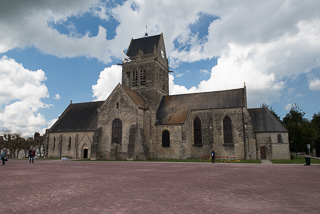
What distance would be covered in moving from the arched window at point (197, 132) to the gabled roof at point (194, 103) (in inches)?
73.1

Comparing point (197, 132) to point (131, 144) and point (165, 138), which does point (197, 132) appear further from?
point (131, 144)

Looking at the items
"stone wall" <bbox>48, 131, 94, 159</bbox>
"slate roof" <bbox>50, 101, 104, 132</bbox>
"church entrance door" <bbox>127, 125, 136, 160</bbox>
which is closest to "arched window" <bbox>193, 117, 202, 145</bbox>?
"church entrance door" <bbox>127, 125, 136, 160</bbox>

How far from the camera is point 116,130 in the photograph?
34188 millimetres

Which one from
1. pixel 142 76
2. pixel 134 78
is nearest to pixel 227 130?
pixel 142 76

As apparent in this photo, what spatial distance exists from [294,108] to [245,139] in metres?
28.8

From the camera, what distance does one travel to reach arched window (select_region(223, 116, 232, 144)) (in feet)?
107

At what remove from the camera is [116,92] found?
Answer: 1372 inches

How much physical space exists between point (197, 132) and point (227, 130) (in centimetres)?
418

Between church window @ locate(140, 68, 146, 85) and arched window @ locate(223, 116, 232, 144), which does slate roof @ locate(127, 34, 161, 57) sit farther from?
arched window @ locate(223, 116, 232, 144)

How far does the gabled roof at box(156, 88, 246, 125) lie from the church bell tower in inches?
91.5

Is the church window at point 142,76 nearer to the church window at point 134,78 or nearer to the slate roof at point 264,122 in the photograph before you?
the church window at point 134,78

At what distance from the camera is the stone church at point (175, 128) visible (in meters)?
31.8

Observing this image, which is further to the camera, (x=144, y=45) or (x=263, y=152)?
(x=144, y=45)

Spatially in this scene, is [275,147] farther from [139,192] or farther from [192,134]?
[139,192]
